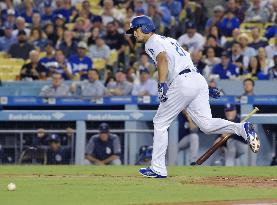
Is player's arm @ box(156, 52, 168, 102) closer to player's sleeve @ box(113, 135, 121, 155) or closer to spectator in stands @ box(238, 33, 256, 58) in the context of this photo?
player's sleeve @ box(113, 135, 121, 155)

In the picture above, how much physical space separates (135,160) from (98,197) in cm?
769

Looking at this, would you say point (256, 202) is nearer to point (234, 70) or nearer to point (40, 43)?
point (234, 70)

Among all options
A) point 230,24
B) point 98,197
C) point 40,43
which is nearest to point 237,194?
point 98,197

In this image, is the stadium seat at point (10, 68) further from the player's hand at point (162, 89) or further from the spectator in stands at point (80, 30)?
the player's hand at point (162, 89)

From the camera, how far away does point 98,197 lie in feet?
33.4

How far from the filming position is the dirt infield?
1203 centimetres

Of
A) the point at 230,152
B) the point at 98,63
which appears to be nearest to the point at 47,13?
the point at 98,63

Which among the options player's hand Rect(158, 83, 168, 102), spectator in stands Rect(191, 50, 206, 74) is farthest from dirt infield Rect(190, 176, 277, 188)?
spectator in stands Rect(191, 50, 206, 74)

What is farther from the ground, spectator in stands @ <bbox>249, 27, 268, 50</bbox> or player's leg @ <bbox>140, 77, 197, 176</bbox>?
spectator in stands @ <bbox>249, 27, 268, 50</bbox>

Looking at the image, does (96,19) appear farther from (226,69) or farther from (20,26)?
(226,69)

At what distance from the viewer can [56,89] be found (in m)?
20.4

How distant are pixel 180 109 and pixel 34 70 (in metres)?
9.61

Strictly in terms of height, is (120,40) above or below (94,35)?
below

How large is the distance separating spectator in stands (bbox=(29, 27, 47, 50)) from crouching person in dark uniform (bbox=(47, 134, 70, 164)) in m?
5.88
